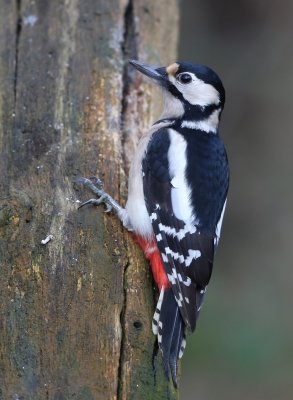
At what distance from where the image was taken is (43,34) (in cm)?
431

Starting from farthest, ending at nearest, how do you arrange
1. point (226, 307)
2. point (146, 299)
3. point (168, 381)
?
point (226, 307) → point (146, 299) → point (168, 381)

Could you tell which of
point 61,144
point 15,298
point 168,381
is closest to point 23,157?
point 61,144

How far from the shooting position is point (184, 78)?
414cm

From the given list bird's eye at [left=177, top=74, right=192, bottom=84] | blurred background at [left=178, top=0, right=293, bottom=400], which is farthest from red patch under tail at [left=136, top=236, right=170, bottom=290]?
blurred background at [left=178, top=0, right=293, bottom=400]

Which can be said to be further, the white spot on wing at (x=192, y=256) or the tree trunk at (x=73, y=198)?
the white spot on wing at (x=192, y=256)

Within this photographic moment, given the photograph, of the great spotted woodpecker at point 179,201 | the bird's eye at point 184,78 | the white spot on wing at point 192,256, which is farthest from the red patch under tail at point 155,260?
the bird's eye at point 184,78

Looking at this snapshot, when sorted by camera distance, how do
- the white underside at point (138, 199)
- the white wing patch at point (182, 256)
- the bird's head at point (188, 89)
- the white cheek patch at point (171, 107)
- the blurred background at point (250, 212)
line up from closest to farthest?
the white wing patch at point (182, 256) < the white underside at point (138, 199) < the bird's head at point (188, 89) < the white cheek patch at point (171, 107) < the blurred background at point (250, 212)

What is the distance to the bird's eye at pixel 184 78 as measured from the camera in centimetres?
412

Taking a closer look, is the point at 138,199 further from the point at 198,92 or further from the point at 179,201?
the point at 198,92

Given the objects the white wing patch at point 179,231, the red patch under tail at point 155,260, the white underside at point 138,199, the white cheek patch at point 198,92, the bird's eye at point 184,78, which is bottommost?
the red patch under tail at point 155,260

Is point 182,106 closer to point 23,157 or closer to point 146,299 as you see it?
point 23,157

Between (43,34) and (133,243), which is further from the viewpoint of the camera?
(43,34)

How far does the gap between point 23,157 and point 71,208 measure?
46 centimetres

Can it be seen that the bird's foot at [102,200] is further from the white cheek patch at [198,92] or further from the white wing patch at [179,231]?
the white cheek patch at [198,92]
